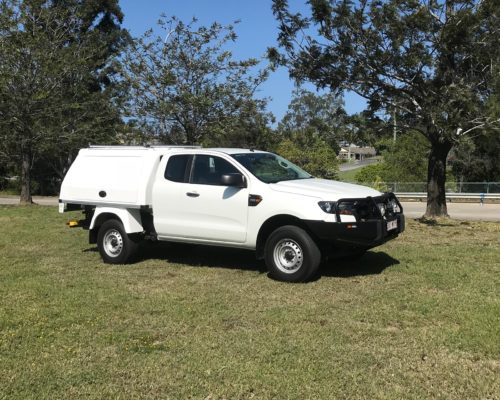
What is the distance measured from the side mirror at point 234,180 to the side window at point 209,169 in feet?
0.95

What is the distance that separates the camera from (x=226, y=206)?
7.83 meters

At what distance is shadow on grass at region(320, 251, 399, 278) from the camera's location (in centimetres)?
775

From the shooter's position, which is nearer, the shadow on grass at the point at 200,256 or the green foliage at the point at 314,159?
the shadow on grass at the point at 200,256

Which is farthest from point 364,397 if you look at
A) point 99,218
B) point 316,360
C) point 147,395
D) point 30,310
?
point 99,218

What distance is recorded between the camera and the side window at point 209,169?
805 centimetres

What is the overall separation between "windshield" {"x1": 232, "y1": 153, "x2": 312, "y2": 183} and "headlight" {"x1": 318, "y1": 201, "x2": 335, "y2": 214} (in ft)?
3.16

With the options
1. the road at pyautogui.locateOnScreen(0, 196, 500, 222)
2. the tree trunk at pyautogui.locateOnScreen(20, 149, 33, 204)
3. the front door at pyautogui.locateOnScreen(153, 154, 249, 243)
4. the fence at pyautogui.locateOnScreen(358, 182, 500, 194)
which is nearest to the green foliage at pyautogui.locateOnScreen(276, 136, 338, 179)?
the fence at pyautogui.locateOnScreen(358, 182, 500, 194)

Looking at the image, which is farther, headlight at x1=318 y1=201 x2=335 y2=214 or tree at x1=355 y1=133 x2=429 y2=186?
tree at x1=355 y1=133 x2=429 y2=186

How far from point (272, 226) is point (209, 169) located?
1.36m

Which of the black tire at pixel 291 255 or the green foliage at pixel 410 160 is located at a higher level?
the green foliage at pixel 410 160

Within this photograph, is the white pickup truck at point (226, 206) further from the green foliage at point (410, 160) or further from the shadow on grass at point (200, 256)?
the green foliage at point (410, 160)

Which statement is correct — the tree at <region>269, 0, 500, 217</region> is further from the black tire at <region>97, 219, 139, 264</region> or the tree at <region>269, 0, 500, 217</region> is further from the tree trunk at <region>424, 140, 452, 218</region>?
the black tire at <region>97, 219, 139, 264</region>

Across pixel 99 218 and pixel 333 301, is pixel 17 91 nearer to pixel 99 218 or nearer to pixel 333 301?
pixel 99 218

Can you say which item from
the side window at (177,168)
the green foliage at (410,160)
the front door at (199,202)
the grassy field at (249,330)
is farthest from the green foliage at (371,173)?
the front door at (199,202)
